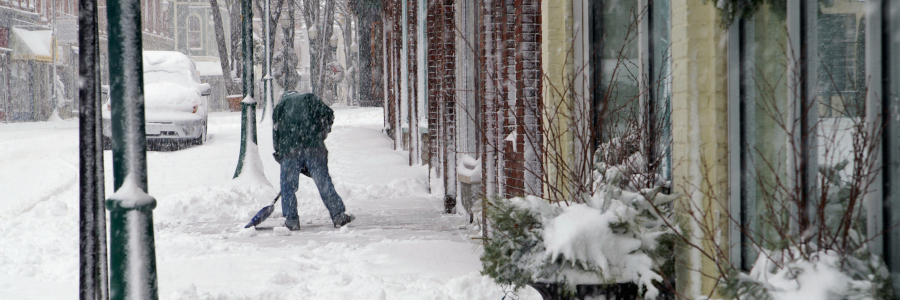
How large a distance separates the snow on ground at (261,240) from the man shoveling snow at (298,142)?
41 cm

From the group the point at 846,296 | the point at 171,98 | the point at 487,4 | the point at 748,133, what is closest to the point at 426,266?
the point at 487,4

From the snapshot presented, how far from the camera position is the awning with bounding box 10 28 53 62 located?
120ft

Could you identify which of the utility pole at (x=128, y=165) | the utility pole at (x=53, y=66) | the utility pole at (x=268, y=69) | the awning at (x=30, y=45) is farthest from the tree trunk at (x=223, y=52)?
the utility pole at (x=128, y=165)

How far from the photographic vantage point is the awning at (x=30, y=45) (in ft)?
120

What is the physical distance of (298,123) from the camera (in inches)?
329

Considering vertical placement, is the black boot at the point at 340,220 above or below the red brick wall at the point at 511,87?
below

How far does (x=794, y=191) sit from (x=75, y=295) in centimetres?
456

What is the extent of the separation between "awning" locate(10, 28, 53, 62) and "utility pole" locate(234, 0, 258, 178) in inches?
1089

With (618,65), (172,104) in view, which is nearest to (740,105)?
(618,65)

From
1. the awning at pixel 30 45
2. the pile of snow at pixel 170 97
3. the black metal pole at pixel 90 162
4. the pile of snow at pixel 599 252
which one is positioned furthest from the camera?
the awning at pixel 30 45

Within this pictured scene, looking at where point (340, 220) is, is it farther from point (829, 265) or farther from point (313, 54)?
point (313, 54)

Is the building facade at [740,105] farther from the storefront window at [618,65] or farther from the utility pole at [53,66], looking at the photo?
the utility pole at [53,66]

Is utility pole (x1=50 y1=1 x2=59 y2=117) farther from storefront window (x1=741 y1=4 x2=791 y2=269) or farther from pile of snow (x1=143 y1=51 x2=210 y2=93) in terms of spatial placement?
storefront window (x1=741 y1=4 x2=791 y2=269)

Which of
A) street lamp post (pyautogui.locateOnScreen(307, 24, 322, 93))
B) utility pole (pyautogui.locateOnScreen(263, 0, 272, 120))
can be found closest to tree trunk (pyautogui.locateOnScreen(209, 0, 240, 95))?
street lamp post (pyautogui.locateOnScreen(307, 24, 322, 93))
